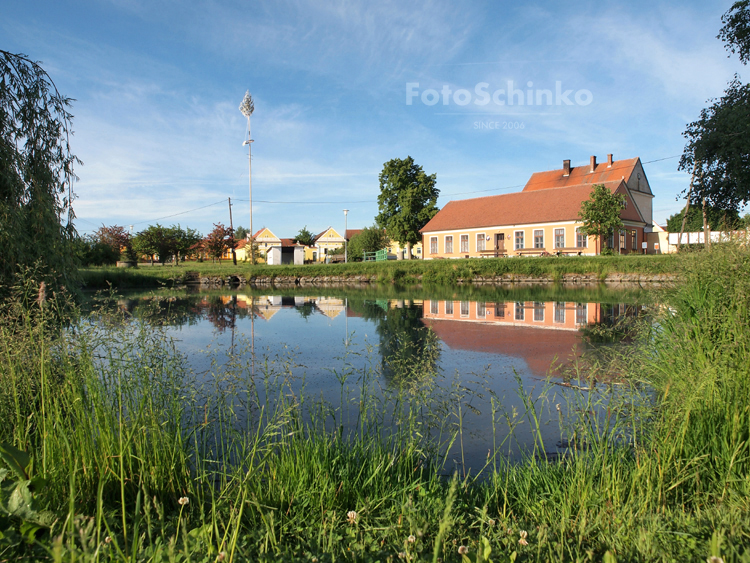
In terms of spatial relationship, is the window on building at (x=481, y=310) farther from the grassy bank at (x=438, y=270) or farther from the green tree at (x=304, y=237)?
the green tree at (x=304, y=237)

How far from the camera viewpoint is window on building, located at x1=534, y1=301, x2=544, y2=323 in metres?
13.0

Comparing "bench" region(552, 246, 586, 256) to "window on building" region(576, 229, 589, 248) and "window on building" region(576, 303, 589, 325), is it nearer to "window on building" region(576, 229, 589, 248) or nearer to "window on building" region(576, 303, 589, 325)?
"window on building" region(576, 229, 589, 248)

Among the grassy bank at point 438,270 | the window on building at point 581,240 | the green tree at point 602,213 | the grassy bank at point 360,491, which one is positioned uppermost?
the green tree at point 602,213

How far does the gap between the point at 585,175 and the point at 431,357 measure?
4820 cm

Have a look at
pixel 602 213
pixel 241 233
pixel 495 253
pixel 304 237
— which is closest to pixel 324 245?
pixel 304 237

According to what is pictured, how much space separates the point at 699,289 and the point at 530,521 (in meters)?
3.54

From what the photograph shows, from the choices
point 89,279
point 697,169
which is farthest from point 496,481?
point 89,279

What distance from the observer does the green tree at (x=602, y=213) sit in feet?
99.4

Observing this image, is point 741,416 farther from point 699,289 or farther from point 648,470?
point 699,289

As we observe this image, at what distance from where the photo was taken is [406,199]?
48125 millimetres

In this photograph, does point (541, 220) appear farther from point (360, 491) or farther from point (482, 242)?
point (360, 491)

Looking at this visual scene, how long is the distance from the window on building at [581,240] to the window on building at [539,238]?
2.74m

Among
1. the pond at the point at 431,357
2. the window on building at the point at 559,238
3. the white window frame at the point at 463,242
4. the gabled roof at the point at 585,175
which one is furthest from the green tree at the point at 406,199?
the pond at the point at 431,357

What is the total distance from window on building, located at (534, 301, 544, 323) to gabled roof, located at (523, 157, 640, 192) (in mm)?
29002
